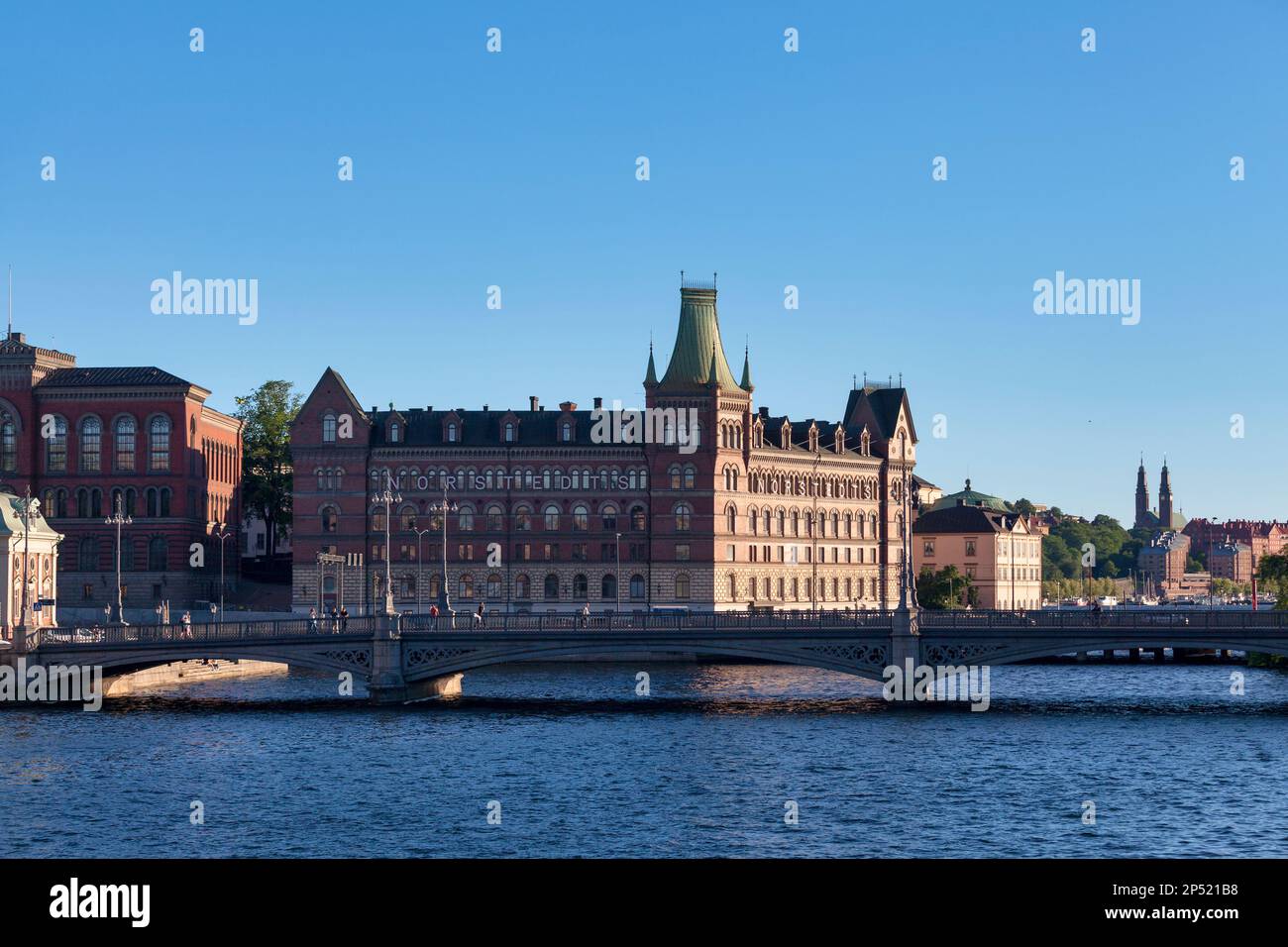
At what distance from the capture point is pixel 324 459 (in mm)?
144875

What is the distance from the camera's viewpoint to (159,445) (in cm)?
13988

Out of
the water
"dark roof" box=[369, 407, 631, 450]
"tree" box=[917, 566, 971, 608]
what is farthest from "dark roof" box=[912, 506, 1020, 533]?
the water

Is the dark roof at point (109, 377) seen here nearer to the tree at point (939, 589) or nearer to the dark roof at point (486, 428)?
the dark roof at point (486, 428)

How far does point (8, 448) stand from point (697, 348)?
56418 mm

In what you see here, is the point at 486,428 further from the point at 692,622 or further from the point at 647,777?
the point at 647,777

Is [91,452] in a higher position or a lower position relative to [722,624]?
higher

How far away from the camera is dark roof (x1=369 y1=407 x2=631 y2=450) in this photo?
146250 mm

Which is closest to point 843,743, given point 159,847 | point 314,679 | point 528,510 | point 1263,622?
point 1263,622

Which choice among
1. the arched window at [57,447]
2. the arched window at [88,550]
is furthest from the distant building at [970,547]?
the arched window at [57,447]

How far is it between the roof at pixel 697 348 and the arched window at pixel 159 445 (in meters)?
40.5

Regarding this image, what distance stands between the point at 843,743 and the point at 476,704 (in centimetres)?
2370

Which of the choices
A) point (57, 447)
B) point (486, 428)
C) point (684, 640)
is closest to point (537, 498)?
point (486, 428)

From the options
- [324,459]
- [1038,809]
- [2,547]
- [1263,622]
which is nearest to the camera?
[1038,809]
